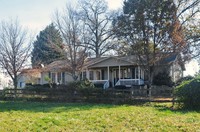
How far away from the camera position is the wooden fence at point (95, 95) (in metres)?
18.0

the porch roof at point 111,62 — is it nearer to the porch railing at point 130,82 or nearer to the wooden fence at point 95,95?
the porch railing at point 130,82

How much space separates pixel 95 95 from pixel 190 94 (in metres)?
7.21

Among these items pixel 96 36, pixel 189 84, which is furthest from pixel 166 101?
pixel 96 36

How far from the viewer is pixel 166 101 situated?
16.2 meters

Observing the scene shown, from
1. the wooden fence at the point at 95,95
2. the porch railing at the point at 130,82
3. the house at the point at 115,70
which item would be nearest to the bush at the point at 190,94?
the wooden fence at the point at 95,95

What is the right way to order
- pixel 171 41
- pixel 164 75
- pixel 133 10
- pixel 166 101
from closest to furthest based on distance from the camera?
pixel 166 101
pixel 171 41
pixel 133 10
pixel 164 75

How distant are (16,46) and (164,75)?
16.9 m

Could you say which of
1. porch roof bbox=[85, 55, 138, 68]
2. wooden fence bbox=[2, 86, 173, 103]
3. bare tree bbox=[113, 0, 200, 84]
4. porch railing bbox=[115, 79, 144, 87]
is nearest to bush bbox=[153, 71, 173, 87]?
porch railing bbox=[115, 79, 144, 87]

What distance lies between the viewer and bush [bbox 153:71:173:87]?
99.9ft

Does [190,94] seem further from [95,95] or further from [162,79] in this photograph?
[162,79]

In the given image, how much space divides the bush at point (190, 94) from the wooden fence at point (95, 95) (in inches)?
90.1

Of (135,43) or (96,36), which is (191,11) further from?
(96,36)

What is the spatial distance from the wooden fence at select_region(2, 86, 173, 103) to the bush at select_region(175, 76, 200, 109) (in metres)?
2.29

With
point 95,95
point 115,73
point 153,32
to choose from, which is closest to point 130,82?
point 115,73
